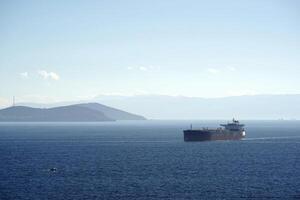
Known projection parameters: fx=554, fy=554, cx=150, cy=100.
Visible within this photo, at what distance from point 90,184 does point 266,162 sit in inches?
2063

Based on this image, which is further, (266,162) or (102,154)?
(102,154)

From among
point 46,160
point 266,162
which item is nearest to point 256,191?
point 266,162

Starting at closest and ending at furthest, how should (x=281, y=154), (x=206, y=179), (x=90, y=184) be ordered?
(x=90, y=184), (x=206, y=179), (x=281, y=154)

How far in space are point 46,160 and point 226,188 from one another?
6108 cm

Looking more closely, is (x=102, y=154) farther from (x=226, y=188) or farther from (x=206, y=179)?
(x=226, y=188)

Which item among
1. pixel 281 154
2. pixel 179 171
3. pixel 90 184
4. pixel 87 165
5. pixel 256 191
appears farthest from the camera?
pixel 281 154

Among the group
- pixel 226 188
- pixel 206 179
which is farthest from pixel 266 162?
pixel 226 188

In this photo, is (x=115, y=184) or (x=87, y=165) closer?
(x=115, y=184)

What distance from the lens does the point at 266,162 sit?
12781 cm

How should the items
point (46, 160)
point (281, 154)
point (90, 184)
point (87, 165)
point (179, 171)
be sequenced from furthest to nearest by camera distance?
point (281, 154)
point (46, 160)
point (87, 165)
point (179, 171)
point (90, 184)

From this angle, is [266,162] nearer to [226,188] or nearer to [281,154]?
[281,154]

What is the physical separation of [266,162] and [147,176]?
3835 cm

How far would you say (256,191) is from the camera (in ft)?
275

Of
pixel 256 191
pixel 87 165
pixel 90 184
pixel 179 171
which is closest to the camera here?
pixel 256 191
